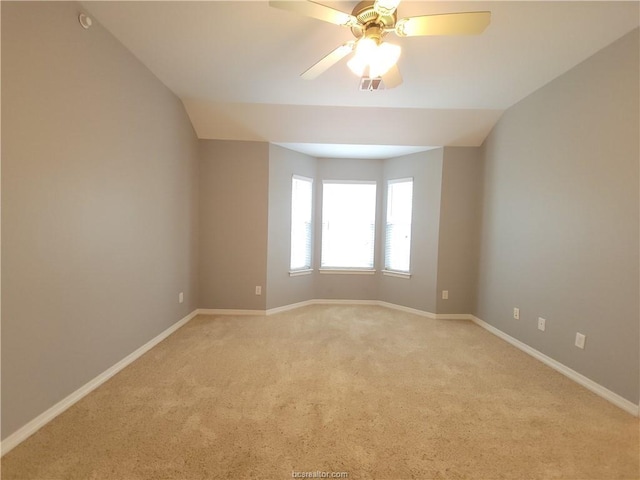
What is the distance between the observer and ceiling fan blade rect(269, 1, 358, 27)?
53.6 inches

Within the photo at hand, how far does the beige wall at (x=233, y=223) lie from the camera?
367 cm

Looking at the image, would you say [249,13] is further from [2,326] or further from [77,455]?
[77,455]

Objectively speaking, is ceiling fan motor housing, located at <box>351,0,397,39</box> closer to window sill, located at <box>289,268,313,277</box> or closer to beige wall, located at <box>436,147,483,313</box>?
beige wall, located at <box>436,147,483,313</box>

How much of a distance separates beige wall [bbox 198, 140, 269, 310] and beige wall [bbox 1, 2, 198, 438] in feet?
2.81

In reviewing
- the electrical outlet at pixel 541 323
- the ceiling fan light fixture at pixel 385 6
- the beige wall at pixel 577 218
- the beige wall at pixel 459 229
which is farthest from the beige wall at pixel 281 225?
the electrical outlet at pixel 541 323

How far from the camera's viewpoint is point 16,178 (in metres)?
1.47

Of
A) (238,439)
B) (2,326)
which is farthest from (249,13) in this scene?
(238,439)

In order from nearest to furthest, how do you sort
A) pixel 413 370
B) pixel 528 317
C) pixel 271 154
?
pixel 413 370 < pixel 528 317 < pixel 271 154

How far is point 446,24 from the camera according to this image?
1444 millimetres

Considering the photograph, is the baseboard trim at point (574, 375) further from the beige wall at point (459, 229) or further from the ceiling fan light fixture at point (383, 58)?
the ceiling fan light fixture at point (383, 58)

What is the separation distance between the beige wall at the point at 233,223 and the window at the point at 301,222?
54 centimetres

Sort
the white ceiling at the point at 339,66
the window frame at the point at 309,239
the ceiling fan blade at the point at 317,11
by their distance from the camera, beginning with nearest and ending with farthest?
the ceiling fan blade at the point at 317,11 → the white ceiling at the point at 339,66 → the window frame at the point at 309,239

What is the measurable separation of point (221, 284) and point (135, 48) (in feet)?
8.71

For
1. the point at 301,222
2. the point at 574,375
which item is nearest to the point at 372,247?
the point at 301,222
